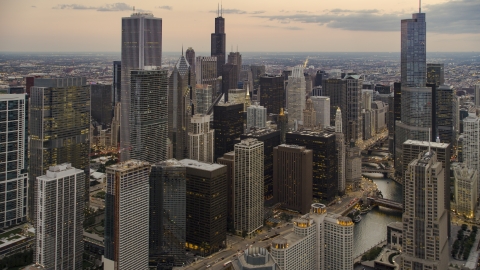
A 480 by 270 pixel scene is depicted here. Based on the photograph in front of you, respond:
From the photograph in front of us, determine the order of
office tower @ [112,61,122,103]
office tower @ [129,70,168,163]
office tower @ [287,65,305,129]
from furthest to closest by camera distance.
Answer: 1. office tower @ [287,65,305,129]
2. office tower @ [112,61,122,103]
3. office tower @ [129,70,168,163]

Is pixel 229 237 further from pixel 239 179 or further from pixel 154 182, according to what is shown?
pixel 154 182

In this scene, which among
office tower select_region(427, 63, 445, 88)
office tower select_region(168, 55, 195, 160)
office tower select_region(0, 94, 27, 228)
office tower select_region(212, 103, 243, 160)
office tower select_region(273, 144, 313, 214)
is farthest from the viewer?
office tower select_region(427, 63, 445, 88)

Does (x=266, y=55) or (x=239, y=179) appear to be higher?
(x=266, y=55)

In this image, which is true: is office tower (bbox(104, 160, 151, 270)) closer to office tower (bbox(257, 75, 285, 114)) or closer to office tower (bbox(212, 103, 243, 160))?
office tower (bbox(212, 103, 243, 160))

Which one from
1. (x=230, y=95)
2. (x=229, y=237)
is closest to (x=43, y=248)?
(x=229, y=237)

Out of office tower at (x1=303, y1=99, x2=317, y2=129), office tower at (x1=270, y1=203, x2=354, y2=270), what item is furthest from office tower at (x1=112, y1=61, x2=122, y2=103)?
office tower at (x1=270, y1=203, x2=354, y2=270)

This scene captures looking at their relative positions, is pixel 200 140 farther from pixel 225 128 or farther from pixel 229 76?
pixel 229 76

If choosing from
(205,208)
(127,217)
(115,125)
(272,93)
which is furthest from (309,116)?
(127,217)
